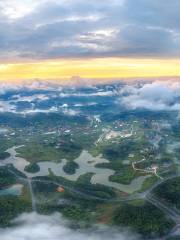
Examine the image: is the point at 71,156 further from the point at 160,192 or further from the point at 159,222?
the point at 159,222

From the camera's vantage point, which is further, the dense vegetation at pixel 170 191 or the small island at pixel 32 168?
the small island at pixel 32 168

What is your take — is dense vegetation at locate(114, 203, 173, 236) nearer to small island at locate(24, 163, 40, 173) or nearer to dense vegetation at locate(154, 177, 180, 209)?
dense vegetation at locate(154, 177, 180, 209)

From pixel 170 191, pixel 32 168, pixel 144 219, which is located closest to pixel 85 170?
pixel 32 168

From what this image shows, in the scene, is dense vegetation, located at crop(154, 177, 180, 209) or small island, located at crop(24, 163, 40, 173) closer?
dense vegetation, located at crop(154, 177, 180, 209)

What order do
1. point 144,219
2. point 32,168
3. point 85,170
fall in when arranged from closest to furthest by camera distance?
1. point 144,219
2. point 85,170
3. point 32,168

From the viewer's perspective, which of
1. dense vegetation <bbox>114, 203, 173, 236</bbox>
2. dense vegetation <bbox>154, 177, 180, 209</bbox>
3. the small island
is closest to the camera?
dense vegetation <bbox>114, 203, 173, 236</bbox>

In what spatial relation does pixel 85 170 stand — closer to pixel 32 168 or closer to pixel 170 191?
pixel 32 168

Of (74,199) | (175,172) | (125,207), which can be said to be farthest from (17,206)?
(175,172)

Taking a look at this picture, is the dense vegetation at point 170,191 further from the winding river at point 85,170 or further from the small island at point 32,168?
the small island at point 32,168

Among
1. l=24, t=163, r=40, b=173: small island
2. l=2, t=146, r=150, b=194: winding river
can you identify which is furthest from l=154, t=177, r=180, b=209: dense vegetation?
l=24, t=163, r=40, b=173: small island

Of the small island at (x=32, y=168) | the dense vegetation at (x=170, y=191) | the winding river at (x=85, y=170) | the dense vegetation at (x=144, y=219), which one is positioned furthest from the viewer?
the small island at (x=32, y=168)

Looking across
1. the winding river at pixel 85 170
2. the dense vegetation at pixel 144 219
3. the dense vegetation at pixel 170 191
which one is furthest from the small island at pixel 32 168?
the dense vegetation at pixel 144 219
